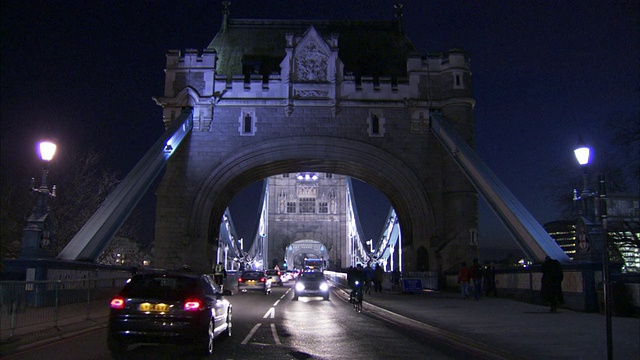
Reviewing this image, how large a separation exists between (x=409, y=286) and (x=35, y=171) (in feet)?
68.4

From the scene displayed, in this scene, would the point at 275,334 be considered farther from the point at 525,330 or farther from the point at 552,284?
the point at 552,284

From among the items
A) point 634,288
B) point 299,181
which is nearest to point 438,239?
point 634,288

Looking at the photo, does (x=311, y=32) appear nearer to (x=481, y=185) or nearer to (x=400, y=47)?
(x=400, y=47)

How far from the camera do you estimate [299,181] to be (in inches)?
3804

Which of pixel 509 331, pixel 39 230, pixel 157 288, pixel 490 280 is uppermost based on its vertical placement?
pixel 39 230

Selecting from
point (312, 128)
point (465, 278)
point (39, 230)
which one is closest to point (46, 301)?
point (39, 230)

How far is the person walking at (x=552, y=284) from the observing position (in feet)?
47.9

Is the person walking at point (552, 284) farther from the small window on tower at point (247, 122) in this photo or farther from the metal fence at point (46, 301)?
the small window on tower at point (247, 122)

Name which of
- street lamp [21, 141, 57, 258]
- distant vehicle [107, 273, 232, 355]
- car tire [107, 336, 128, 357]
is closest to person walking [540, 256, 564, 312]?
distant vehicle [107, 273, 232, 355]

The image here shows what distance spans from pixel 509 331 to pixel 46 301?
28.9 ft

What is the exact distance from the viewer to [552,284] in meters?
14.7

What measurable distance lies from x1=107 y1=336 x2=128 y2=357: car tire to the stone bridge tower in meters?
19.9

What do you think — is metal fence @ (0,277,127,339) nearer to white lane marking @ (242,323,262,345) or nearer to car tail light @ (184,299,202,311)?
car tail light @ (184,299,202,311)

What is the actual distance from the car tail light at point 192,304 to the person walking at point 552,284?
9.51 metres
